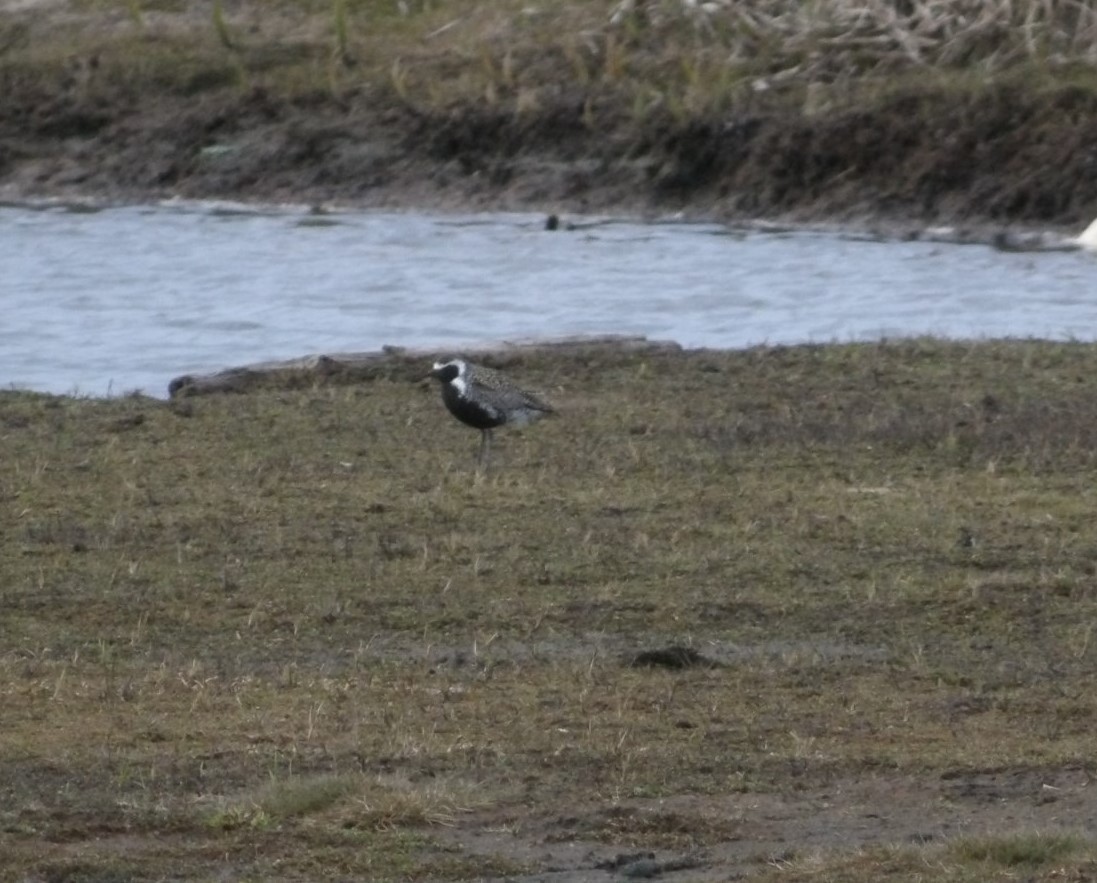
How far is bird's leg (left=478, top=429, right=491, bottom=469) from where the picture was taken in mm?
10727

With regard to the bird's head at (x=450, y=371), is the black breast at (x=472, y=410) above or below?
below

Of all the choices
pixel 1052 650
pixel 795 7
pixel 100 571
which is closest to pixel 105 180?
pixel 795 7

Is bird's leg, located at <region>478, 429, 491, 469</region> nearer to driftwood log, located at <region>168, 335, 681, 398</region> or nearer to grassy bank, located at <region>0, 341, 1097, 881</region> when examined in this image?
grassy bank, located at <region>0, 341, 1097, 881</region>

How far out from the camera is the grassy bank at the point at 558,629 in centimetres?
568

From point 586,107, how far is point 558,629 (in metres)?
15.2

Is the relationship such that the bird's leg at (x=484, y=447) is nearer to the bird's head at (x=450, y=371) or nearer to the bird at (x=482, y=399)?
the bird at (x=482, y=399)

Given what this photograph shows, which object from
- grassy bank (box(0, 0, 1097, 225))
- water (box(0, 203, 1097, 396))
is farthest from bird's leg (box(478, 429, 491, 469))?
grassy bank (box(0, 0, 1097, 225))

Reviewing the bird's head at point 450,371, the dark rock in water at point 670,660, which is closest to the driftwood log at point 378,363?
the bird's head at point 450,371

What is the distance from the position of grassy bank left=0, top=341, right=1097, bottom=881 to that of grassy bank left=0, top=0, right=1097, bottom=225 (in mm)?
8619

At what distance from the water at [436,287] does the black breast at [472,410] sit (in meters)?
4.16

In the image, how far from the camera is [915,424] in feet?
37.1

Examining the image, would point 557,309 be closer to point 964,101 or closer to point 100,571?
point 964,101

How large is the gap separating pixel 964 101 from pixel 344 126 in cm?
560

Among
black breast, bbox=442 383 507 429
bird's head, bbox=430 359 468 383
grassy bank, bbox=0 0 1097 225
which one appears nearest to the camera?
black breast, bbox=442 383 507 429
